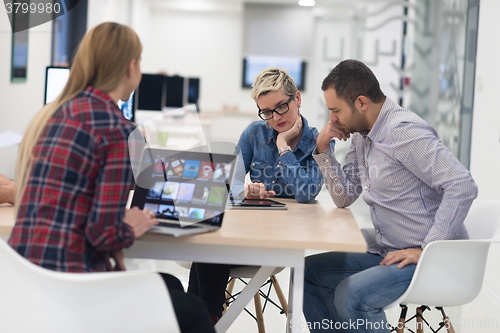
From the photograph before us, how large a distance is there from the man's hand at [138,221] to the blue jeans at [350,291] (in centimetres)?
69

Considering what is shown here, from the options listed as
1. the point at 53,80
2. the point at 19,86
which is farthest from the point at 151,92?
the point at 53,80

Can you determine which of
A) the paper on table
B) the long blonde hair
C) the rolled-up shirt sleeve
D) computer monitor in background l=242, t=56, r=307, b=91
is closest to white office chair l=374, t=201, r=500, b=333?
the rolled-up shirt sleeve

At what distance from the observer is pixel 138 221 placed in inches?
53.6

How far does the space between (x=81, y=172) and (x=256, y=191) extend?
91cm

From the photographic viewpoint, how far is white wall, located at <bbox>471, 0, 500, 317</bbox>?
303 cm

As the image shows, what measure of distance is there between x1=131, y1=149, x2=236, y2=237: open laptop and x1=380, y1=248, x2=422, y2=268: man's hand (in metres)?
0.61

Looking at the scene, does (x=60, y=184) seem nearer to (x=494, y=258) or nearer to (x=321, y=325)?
(x=321, y=325)

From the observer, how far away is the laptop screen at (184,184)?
155cm

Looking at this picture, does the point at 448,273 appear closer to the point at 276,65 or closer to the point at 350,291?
the point at 350,291

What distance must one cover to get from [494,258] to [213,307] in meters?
1.82

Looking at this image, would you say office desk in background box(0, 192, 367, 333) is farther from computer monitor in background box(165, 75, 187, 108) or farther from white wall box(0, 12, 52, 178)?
computer monitor in background box(165, 75, 187, 108)

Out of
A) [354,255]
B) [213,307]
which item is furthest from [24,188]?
[354,255]

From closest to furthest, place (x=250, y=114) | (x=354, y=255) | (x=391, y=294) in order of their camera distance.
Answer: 1. (x=391, y=294)
2. (x=354, y=255)
3. (x=250, y=114)

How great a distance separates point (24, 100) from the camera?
3787 mm
